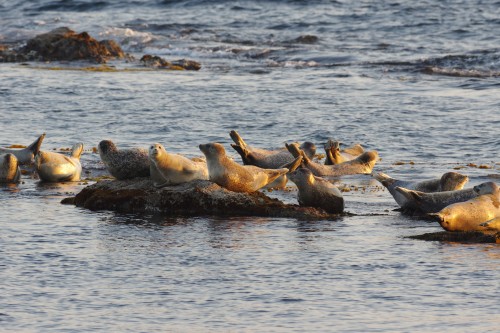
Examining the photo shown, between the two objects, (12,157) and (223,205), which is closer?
(223,205)

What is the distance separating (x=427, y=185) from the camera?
10.6 m

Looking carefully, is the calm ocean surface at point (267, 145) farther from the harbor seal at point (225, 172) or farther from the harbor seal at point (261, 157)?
the harbor seal at point (261, 157)

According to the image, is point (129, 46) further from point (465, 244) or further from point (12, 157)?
point (465, 244)

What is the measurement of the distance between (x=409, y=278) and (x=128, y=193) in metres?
3.49

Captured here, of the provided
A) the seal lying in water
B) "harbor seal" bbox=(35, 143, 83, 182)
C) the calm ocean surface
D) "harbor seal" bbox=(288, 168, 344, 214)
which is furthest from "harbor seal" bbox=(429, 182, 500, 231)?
"harbor seal" bbox=(35, 143, 83, 182)

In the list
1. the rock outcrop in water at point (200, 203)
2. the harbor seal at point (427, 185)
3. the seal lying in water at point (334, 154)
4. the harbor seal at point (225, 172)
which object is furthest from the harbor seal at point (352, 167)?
the rock outcrop in water at point (200, 203)

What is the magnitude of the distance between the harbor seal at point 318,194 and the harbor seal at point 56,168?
3.12 meters

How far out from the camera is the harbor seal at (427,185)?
10.3 metres

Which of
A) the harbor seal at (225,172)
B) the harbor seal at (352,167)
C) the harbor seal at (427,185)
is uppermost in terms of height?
the harbor seal at (225,172)

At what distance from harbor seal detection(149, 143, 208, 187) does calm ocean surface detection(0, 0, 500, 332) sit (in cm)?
55

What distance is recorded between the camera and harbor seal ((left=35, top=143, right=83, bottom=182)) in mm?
11898

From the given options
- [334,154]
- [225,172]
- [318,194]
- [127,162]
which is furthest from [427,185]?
[127,162]

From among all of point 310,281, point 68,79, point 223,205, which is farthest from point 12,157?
point 68,79

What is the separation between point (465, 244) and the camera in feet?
28.3
